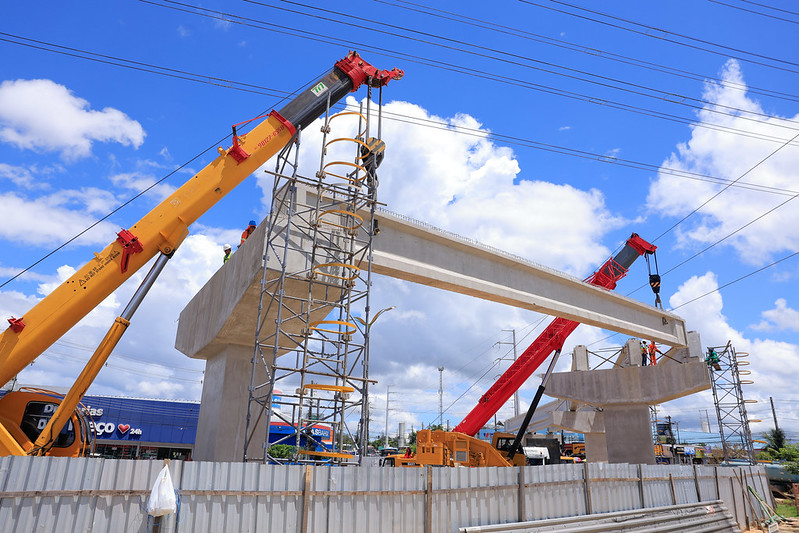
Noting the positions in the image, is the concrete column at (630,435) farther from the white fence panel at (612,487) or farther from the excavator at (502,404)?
the white fence panel at (612,487)

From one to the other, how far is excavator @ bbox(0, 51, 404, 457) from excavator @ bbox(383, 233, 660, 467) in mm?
11153

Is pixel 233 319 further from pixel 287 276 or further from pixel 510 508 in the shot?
pixel 510 508

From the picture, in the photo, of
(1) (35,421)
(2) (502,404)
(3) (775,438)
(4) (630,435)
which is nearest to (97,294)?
(1) (35,421)

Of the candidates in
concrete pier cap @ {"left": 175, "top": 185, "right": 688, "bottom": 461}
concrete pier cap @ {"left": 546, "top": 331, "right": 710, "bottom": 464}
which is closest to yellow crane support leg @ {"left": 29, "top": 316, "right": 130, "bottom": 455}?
concrete pier cap @ {"left": 175, "top": 185, "right": 688, "bottom": 461}

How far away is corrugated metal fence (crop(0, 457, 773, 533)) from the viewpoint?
287 inches

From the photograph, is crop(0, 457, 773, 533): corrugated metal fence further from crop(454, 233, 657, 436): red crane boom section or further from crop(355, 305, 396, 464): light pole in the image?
crop(454, 233, 657, 436): red crane boom section

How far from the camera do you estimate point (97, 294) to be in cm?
1138

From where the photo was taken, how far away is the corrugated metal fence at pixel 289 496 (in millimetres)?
7289

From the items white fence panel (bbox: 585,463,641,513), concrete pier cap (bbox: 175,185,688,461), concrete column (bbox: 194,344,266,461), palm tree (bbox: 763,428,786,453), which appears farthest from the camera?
palm tree (bbox: 763,428,786,453)

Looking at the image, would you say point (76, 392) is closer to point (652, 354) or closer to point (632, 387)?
point (632, 387)

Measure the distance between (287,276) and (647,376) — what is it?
2253 cm

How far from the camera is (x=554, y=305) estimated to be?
1912cm

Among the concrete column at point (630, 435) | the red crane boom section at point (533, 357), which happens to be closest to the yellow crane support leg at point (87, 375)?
the red crane boom section at point (533, 357)

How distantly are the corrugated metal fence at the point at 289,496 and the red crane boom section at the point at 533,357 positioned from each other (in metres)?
9.21
